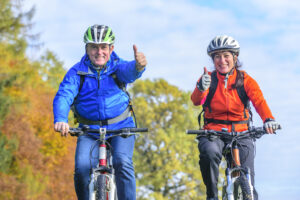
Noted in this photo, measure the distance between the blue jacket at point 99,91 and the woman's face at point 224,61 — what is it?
158 centimetres

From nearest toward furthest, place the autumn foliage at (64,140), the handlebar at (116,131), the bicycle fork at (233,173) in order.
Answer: the handlebar at (116,131), the bicycle fork at (233,173), the autumn foliage at (64,140)

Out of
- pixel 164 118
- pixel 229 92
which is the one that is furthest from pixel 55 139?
pixel 229 92

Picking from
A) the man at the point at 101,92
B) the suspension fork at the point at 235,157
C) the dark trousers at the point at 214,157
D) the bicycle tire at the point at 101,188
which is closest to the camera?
the bicycle tire at the point at 101,188

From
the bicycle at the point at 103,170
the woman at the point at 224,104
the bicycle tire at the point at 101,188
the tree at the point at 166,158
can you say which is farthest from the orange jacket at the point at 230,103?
the tree at the point at 166,158

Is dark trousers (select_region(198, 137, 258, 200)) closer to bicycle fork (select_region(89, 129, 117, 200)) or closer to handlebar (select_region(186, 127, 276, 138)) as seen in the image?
handlebar (select_region(186, 127, 276, 138))

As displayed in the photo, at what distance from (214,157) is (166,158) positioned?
1210 inches

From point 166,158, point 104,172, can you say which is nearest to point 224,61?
point 104,172

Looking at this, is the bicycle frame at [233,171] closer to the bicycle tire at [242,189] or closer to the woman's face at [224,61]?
the bicycle tire at [242,189]

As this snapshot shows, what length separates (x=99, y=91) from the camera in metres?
7.80

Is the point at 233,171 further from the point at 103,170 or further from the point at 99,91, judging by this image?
the point at 99,91

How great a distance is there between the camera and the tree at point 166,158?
38062mm

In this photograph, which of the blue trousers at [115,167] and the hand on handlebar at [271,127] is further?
the hand on handlebar at [271,127]

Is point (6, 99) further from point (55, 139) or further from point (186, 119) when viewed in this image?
point (186, 119)

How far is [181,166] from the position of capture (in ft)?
127
